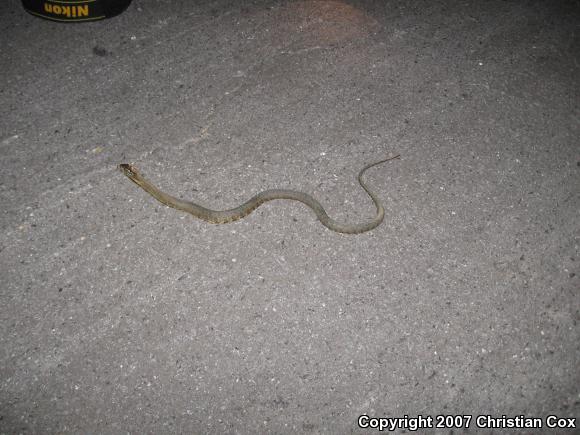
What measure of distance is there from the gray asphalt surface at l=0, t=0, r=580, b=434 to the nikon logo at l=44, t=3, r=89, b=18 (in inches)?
6.2

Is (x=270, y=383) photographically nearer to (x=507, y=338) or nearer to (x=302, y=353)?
(x=302, y=353)

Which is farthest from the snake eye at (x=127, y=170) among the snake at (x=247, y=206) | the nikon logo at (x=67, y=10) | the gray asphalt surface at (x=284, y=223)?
the nikon logo at (x=67, y=10)

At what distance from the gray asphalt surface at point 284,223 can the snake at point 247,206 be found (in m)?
0.08

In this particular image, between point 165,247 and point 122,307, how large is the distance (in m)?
0.54

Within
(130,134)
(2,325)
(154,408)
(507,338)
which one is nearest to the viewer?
(154,408)

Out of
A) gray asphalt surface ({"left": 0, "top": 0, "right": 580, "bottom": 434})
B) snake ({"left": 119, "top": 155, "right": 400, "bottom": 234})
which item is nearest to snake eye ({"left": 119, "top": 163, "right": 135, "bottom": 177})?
snake ({"left": 119, "top": 155, "right": 400, "bottom": 234})

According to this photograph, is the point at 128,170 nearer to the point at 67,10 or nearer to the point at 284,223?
the point at 284,223

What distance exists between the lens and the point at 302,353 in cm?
289

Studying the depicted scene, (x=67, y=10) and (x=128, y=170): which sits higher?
(x=67, y=10)

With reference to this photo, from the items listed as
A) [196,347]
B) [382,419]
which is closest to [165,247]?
[196,347]

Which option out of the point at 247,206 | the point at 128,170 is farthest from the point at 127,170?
the point at 247,206

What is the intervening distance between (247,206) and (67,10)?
3.00 metres

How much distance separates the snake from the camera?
3400 millimetres

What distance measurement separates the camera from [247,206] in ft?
11.3
